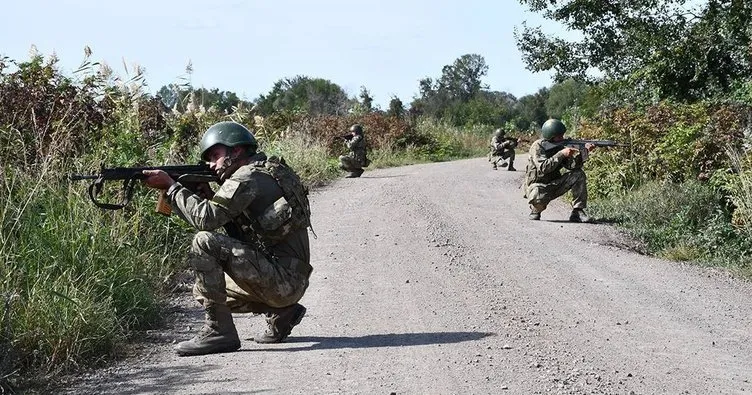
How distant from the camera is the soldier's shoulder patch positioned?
23.4 feet

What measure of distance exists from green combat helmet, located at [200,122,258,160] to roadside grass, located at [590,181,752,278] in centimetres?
664

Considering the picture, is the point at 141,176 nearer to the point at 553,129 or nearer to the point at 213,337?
the point at 213,337

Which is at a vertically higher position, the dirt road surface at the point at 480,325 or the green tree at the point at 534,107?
the green tree at the point at 534,107

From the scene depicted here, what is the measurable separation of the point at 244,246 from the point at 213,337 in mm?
682

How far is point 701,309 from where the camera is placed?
30.8 ft

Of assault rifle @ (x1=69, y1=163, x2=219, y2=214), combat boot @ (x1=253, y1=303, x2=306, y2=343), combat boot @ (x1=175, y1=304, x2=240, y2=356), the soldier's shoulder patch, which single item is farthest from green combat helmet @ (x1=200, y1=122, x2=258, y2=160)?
combat boot @ (x1=253, y1=303, x2=306, y2=343)

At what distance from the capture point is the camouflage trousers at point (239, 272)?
23.9 feet

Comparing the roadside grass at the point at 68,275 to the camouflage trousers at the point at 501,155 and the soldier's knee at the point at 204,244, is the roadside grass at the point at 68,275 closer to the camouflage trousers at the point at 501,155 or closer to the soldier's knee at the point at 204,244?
the soldier's knee at the point at 204,244

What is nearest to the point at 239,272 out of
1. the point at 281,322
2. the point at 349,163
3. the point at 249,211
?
the point at 249,211

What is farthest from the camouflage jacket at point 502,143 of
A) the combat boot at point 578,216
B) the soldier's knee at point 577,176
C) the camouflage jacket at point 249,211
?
the camouflage jacket at point 249,211

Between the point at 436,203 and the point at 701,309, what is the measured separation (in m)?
7.97

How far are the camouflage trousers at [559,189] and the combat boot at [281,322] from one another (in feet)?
28.4

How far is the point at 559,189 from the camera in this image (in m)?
15.8

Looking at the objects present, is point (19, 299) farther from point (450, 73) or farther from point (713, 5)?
point (450, 73)
